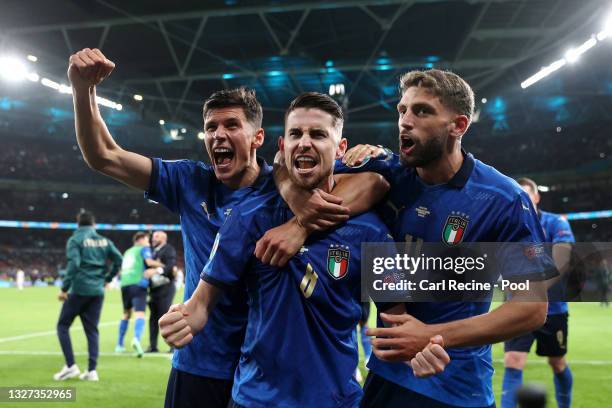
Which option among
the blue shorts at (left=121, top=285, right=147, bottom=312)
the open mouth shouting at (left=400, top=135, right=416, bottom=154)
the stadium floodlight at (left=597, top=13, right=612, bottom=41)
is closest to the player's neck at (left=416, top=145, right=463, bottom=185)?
the open mouth shouting at (left=400, top=135, right=416, bottom=154)

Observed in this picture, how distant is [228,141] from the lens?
3.04 metres

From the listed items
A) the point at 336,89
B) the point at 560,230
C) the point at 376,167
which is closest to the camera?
the point at 376,167

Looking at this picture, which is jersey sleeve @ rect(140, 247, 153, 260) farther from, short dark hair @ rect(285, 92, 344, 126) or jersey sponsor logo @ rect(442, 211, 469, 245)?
jersey sponsor logo @ rect(442, 211, 469, 245)

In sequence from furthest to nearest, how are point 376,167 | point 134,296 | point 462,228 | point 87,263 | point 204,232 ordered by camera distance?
1. point 134,296
2. point 87,263
3. point 204,232
4. point 376,167
5. point 462,228

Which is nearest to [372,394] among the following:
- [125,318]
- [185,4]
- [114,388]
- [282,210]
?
[282,210]

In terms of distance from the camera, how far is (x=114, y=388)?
22.2 feet

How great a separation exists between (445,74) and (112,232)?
165 feet

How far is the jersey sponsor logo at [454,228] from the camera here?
233 centimetres

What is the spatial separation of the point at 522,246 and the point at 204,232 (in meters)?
1.60

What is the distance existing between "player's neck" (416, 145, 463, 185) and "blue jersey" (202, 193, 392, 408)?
350 millimetres

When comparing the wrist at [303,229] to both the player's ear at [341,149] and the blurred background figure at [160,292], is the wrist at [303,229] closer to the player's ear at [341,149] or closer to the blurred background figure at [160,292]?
the player's ear at [341,149]

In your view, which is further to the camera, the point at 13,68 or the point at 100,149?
the point at 13,68

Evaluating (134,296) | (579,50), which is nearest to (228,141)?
(134,296)

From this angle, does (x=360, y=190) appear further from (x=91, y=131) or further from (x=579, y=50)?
(x=579, y=50)
